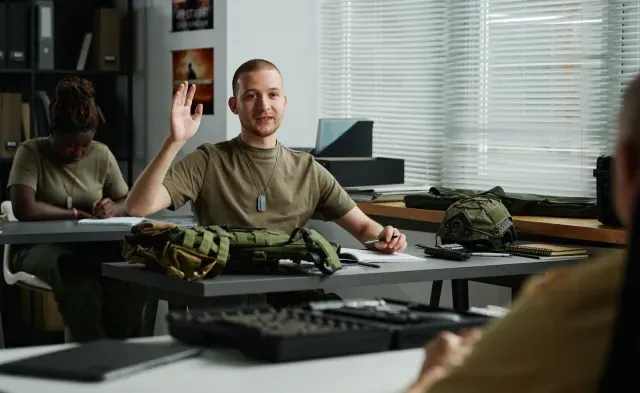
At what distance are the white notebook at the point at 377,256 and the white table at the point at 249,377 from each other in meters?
1.60

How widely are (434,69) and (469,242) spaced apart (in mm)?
1621

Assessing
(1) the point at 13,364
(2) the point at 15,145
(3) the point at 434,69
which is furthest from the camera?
(2) the point at 15,145

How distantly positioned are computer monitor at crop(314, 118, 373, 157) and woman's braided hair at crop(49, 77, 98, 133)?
1022mm

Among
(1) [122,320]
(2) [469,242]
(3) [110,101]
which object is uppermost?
(3) [110,101]

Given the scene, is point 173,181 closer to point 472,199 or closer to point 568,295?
point 472,199

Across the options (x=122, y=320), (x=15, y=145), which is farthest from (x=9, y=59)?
(x=122, y=320)

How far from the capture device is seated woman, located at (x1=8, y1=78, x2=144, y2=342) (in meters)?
4.63

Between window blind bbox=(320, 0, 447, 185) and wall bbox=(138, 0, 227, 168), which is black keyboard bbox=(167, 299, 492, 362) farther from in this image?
wall bbox=(138, 0, 227, 168)

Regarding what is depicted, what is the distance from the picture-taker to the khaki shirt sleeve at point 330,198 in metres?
4.08

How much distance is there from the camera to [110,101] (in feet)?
21.7

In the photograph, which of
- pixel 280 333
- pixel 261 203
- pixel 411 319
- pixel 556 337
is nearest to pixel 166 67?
pixel 261 203

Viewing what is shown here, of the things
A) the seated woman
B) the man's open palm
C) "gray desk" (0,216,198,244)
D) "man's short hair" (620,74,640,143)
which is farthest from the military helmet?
"man's short hair" (620,74,640,143)

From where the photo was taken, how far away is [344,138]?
512 centimetres

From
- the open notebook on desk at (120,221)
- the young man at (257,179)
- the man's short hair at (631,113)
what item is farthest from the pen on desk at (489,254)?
the man's short hair at (631,113)
